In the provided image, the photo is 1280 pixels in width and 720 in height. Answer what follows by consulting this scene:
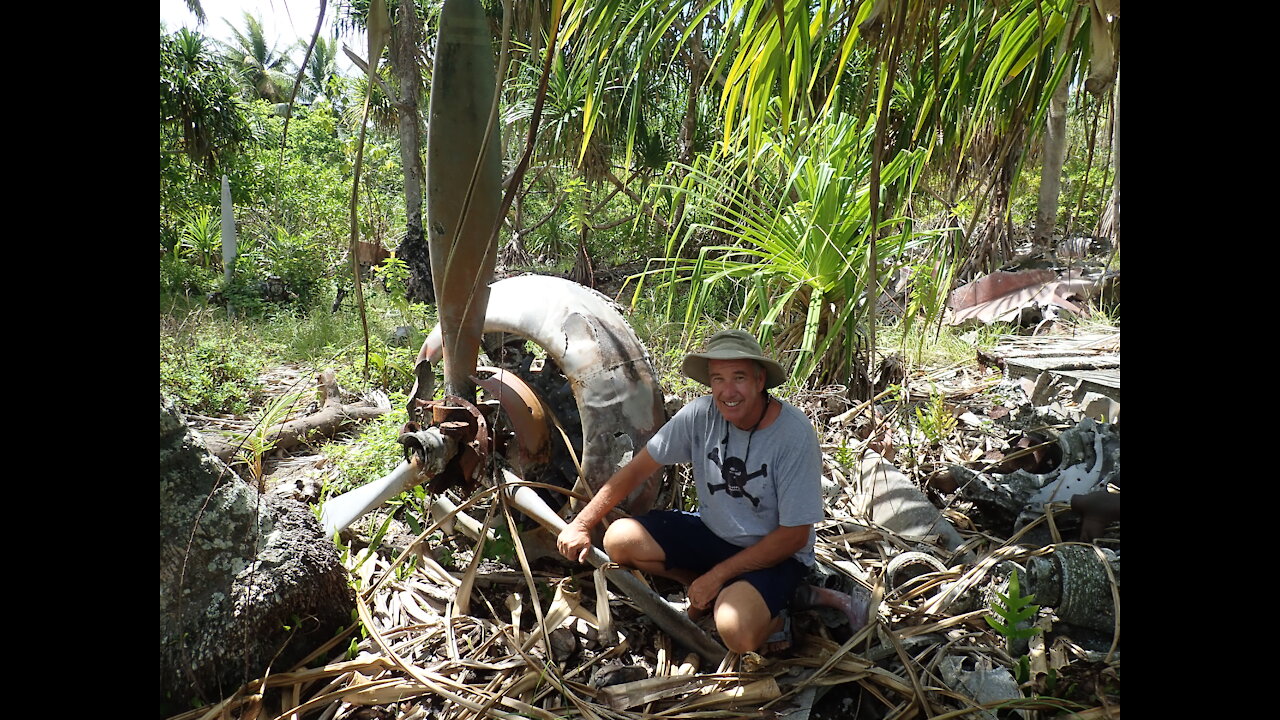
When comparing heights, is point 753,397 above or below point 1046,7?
below

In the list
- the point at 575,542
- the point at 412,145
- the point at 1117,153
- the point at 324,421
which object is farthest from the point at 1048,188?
the point at 1117,153

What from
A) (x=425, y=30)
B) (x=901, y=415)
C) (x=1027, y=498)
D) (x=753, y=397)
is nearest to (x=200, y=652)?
(x=753, y=397)

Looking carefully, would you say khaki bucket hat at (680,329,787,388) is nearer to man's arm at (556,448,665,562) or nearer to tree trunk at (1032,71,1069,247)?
man's arm at (556,448,665,562)

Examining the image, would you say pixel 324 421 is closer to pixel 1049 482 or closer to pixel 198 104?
pixel 1049 482

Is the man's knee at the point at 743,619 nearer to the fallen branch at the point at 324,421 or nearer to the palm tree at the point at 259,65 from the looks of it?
the fallen branch at the point at 324,421

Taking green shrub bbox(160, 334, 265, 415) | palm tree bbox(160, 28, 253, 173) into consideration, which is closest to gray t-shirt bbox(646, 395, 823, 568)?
green shrub bbox(160, 334, 265, 415)

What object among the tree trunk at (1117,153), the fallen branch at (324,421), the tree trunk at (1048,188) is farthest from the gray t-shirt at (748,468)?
the tree trunk at (1048,188)

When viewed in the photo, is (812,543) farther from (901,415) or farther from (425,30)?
(425,30)

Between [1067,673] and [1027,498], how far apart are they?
1.31 m

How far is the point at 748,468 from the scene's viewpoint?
278 cm

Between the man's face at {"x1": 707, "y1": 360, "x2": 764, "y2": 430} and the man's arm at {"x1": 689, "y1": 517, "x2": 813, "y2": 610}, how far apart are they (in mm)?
385

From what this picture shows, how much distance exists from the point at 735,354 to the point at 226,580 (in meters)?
1.67

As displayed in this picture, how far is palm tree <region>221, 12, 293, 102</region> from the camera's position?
2589 cm
